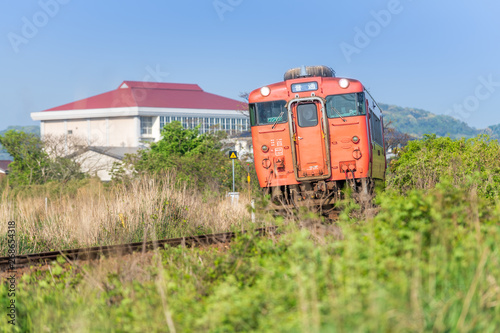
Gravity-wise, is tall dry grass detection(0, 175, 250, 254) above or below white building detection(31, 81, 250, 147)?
below

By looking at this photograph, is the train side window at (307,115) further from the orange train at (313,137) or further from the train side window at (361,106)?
the train side window at (361,106)

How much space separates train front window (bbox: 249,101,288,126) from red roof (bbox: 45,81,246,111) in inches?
3550

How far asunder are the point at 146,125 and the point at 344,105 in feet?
307

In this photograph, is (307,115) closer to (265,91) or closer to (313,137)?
(313,137)

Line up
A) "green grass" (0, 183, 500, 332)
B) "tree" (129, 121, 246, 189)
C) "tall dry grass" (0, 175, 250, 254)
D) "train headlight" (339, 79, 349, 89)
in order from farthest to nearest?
"tree" (129, 121, 246, 189), "train headlight" (339, 79, 349, 89), "tall dry grass" (0, 175, 250, 254), "green grass" (0, 183, 500, 332)

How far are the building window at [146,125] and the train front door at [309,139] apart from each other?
91693 mm

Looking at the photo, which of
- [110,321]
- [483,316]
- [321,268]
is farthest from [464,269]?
[110,321]

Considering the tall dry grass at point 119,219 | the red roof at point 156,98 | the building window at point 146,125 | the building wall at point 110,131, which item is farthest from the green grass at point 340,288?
the building window at point 146,125

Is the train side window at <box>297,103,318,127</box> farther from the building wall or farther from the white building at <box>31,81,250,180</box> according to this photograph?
the building wall

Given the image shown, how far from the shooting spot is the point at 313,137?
45.1 feet

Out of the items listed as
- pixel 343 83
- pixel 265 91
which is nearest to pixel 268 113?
pixel 265 91

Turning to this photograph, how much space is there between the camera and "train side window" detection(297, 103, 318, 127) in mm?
13719

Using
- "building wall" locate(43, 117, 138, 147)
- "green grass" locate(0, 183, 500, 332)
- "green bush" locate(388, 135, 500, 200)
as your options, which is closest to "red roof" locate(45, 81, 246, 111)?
"building wall" locate(43, 117, 138, 147)

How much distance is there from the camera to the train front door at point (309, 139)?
44.7 feet
